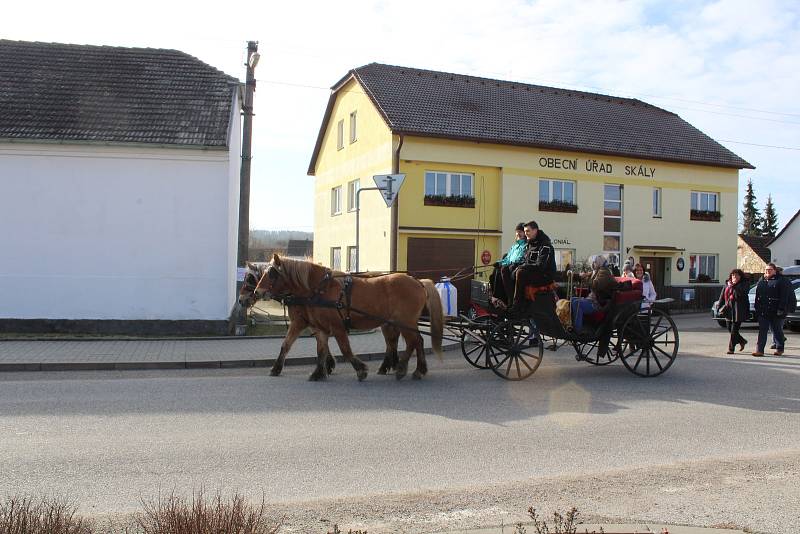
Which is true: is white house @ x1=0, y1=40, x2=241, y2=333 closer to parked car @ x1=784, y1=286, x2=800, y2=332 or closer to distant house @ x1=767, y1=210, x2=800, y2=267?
parked car @ x1=784, y1=286, x2=800, y2=332

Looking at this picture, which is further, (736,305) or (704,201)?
(704,201)

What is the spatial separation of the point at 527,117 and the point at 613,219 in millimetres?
5087

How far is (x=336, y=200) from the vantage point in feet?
95.7

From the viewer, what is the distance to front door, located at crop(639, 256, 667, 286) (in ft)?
87.6

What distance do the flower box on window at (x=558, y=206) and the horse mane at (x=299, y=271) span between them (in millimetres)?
16568

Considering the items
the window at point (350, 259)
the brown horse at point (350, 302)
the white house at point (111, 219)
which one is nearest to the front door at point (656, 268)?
the window at point (350, 259)

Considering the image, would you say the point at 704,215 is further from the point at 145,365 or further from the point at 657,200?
the point at 145,365

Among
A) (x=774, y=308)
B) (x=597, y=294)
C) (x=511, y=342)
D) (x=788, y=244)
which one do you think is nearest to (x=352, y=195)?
(x=774, y=308)

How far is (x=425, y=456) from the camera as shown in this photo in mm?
5551

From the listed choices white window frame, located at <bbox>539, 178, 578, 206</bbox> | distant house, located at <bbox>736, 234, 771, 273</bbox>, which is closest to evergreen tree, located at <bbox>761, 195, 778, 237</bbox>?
distant house, located at <bbox>736, 234, 771, 273</bbox>

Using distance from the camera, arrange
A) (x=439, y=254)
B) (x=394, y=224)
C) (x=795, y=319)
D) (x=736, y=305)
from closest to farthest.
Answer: (x=736, y=305)
(x=795, y=319)
(x=394, y=224)
(x=439, y=254)

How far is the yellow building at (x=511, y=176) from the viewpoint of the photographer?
74.2ft

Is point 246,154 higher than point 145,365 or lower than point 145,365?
higher

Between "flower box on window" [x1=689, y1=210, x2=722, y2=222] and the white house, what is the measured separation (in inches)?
789
